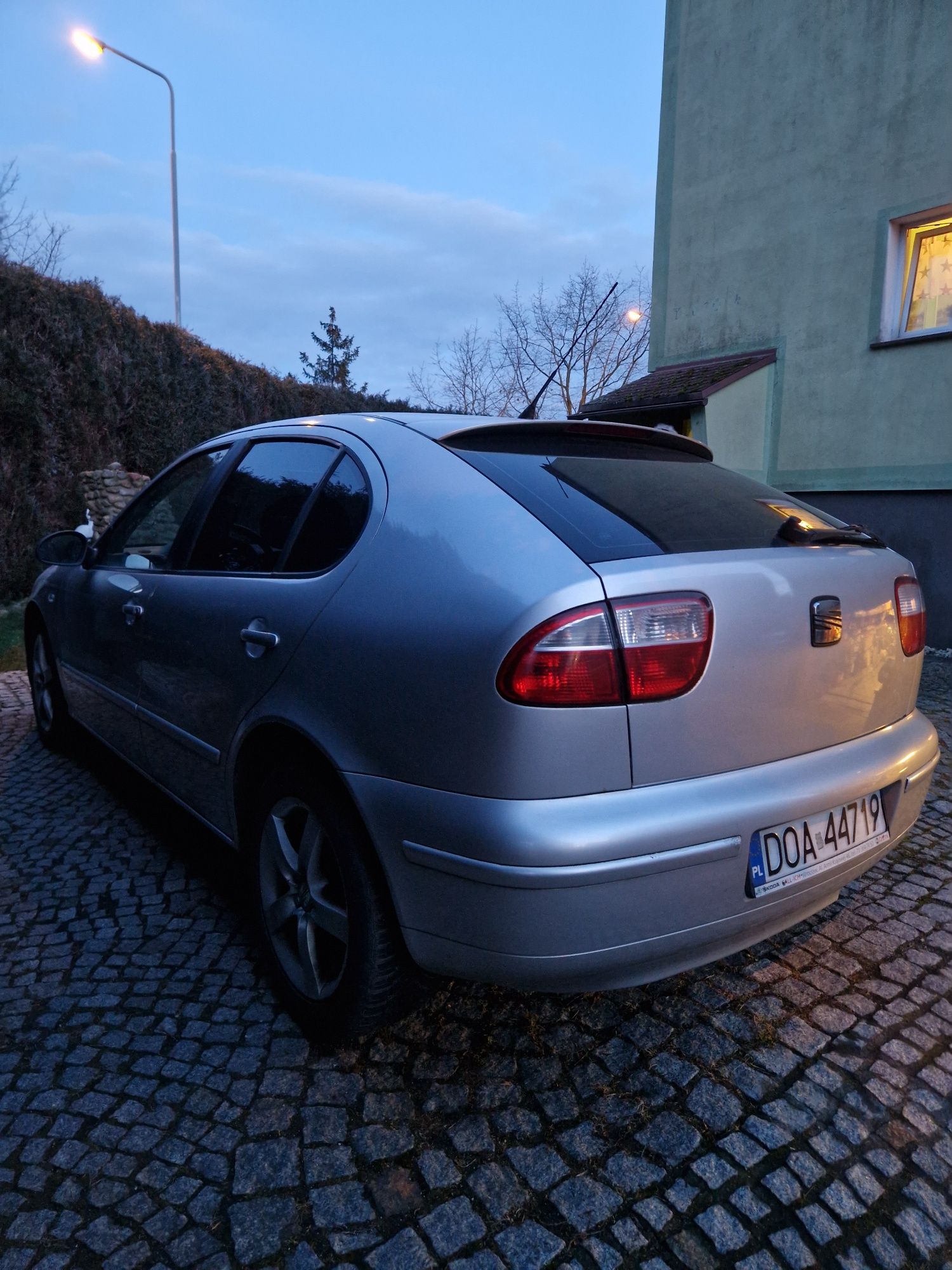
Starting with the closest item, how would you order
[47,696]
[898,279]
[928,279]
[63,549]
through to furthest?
1. [63,549]
2. [47,696]
3. [928,279]
4. [898,279]

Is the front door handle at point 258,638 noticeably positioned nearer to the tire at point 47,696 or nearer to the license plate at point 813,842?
the license plate at point 813,842

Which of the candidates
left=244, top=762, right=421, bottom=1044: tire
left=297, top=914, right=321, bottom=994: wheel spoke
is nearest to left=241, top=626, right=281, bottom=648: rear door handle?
left=244, top=762, right=421, bottom=1044: tire

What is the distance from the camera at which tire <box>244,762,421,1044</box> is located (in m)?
1.94

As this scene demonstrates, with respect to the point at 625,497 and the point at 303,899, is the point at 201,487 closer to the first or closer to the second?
the point at 303,899

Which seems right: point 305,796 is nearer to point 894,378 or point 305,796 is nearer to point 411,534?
point 411,534

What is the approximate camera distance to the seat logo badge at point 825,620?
1957mm

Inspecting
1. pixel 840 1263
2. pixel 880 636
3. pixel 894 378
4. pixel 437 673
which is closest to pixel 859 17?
pixel 894 378

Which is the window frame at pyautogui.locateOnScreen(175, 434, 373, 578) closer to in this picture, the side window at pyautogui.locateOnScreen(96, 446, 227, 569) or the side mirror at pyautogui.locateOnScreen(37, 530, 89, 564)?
the side window at pyautogui.locateOnScreen(96, 446, 227, 569)

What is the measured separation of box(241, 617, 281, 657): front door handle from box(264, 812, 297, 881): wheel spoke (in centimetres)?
44

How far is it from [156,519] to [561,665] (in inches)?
94.9

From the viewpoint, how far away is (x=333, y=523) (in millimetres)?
2250

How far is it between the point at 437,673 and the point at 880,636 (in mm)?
1199

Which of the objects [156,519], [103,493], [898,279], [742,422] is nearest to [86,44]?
[103,493]

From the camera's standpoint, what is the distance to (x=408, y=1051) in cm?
216
